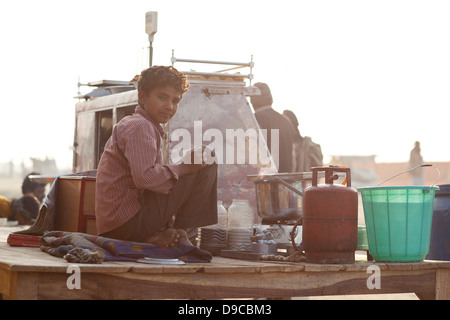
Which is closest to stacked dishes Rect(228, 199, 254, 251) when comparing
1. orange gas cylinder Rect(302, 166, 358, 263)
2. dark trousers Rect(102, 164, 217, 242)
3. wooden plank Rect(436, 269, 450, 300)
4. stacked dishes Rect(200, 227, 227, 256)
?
stacked dishes Rect(200, 227, 227, 256)

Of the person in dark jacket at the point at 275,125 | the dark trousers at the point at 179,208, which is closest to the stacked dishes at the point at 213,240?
the dark trousers at the point at 179,208

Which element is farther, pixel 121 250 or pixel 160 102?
pixel 160 102

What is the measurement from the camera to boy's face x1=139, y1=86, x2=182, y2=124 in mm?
4676

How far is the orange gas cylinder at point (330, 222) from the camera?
4.28 meters

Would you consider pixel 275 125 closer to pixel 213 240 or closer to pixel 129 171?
pixel 213 240

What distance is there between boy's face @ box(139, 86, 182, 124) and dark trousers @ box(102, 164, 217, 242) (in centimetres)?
45

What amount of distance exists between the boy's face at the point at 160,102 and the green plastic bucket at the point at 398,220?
1.33 meters

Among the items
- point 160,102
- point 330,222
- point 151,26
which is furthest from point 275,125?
point 330,222

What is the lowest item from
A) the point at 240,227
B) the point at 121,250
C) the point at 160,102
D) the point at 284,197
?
the point at 121,250

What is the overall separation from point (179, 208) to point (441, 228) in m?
2.01

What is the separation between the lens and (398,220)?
4.50 meters

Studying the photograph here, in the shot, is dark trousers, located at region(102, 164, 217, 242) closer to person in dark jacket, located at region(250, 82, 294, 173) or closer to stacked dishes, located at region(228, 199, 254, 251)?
stacked dishes, located at region(228, 199, 254, 251)

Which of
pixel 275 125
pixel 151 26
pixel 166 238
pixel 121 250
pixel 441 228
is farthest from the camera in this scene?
pixel 151 26

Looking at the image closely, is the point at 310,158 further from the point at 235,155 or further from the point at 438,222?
the point at 438,222
